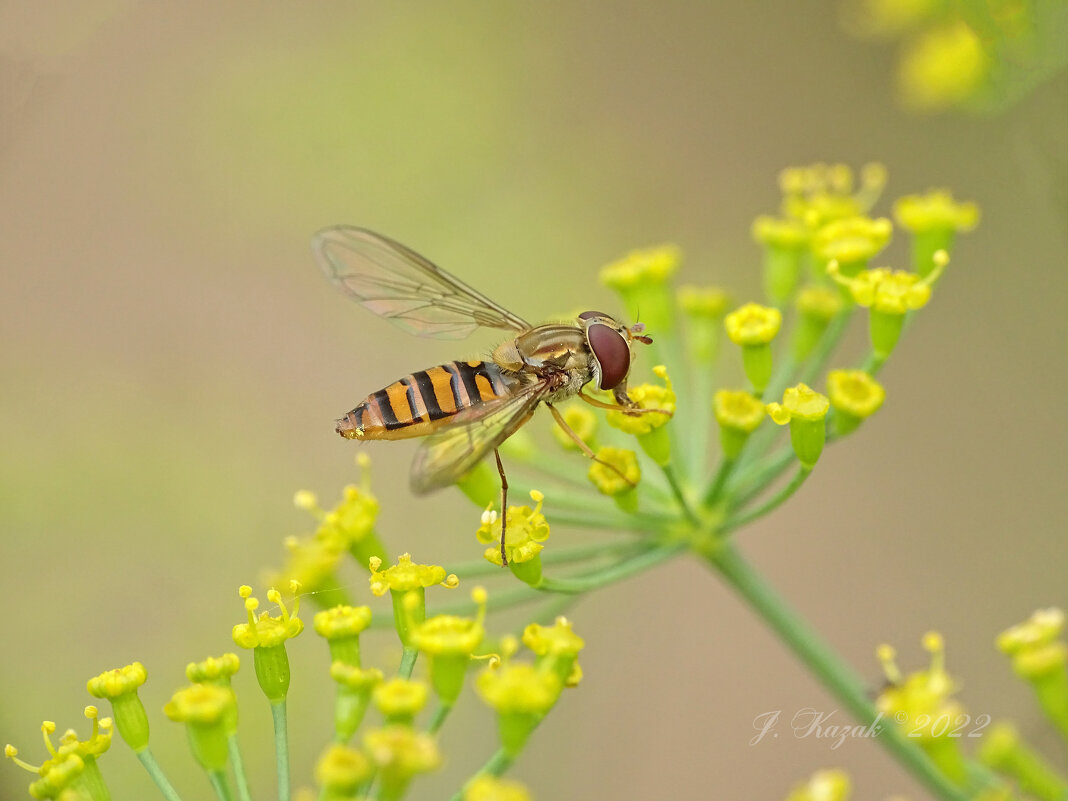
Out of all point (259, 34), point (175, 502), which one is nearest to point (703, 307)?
point (175, 502)

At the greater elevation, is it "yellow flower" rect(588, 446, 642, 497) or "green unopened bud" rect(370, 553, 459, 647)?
"green unopened bud" rect(370, 553, 459, 647)

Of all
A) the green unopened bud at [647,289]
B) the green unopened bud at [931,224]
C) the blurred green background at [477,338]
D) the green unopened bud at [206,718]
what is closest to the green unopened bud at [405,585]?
the green unopened bud at [206,718]

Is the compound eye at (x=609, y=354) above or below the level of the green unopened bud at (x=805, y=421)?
above

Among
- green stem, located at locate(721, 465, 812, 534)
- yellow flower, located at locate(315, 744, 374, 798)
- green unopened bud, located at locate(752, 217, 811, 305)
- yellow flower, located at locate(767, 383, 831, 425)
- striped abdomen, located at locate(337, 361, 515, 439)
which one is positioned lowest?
green stem, located at locate(721, 465, 812, 534)

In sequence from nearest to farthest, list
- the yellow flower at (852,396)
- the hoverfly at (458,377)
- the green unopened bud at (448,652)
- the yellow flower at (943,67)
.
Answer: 1. the green unopened bud at (448,652)
2. the yellow flower at (852,396)
3. the hoverfly at (458,377)
4. the yellow flower at (943,67)

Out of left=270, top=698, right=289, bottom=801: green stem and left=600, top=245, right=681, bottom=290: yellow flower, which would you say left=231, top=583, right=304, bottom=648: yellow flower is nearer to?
left=270, top=698, right=289, bottom=801: green stem

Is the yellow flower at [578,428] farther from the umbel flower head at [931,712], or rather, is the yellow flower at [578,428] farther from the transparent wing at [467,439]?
the umbel flower head at [931,712]

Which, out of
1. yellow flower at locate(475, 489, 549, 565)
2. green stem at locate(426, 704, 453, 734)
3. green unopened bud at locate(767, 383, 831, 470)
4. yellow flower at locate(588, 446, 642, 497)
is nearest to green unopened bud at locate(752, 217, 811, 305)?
green unopened bud at locate(767, 383, 831, 470)

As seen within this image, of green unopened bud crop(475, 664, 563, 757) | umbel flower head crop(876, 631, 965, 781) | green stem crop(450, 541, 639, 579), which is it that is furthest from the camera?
green stem crop(450, 541, 639, 579)
